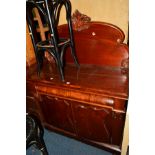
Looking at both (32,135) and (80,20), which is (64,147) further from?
(80,20)

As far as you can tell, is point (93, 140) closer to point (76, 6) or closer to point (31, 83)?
point (31, 83)

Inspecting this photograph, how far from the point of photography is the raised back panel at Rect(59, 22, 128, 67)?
4.28ft

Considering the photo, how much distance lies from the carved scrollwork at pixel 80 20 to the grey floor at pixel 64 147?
3.42 feet

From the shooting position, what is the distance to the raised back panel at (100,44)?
4.28 feet

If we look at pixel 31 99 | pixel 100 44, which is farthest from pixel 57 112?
pixel 100 44

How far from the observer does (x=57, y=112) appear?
1.51 meters

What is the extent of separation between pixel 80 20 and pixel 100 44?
9.6 inches

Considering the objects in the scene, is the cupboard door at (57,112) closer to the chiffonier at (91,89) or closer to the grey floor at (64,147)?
the chiffonier at (91,89)

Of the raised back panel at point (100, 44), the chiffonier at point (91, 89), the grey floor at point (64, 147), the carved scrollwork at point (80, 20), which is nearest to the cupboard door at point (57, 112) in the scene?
the chiffonier at point (91, 89)

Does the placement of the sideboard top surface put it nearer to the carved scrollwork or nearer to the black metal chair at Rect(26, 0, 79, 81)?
the black metal chair at Rect(26, 0, 79, 81)

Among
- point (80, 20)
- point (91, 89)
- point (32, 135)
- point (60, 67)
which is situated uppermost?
point (80, 20)
